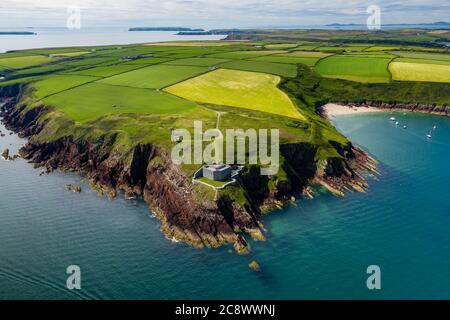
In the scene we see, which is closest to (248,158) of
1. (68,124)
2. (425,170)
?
(425,170)

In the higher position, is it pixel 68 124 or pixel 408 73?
pixel 408 73

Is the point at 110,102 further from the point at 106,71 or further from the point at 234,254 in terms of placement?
the point at 234,254

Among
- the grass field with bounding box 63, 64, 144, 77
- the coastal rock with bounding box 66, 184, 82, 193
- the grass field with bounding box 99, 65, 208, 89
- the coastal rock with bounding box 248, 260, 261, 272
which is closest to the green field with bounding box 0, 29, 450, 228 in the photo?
the grass field with bounding box 99, 65, 208, 89

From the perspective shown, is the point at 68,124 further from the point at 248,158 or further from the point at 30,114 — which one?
the point at 248,158

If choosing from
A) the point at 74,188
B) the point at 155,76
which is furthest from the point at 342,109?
the point at 74,188

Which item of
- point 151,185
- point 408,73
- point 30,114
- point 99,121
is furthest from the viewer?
point 408,73

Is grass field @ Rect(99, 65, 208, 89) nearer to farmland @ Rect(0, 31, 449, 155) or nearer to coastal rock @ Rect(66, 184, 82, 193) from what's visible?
farmland @ Rect(0, 31, 449, 155)

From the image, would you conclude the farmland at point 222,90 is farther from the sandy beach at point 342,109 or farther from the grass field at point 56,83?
the sandy beach at point 342,109
